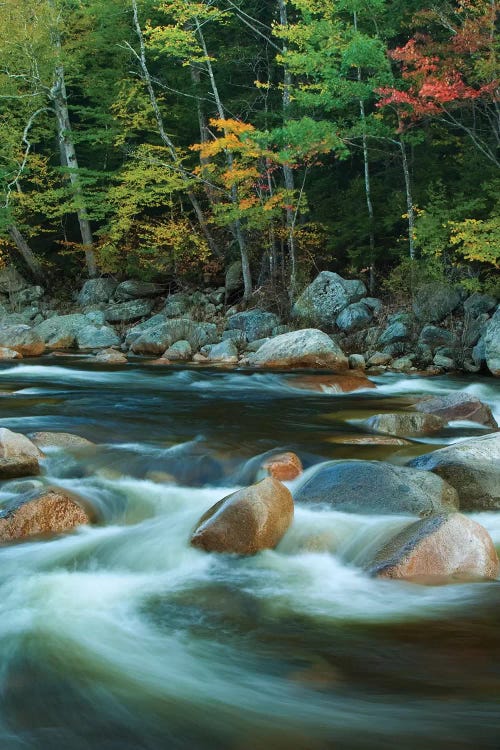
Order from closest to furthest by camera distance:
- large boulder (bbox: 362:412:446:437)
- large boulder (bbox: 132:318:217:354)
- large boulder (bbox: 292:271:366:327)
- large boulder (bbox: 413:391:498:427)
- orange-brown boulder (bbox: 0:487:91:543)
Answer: orange-brown boulder (bbox: 0:487:91:543)
large boulder (bbox: 362:412:446:437)
large boulder (bbox: 413:391:498:427)
large boulder (bbox: 292:271:366:327)
large boulder (bbox: 132:318:217:354)

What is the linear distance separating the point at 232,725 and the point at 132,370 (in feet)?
36.0

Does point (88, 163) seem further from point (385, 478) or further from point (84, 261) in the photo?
point (385, 478)

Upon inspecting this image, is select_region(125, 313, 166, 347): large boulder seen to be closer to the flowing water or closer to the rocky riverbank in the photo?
the rocky riverbank

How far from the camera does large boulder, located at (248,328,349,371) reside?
12.9m

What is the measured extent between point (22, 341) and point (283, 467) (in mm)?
11651

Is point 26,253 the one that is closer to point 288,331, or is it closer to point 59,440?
point 288,331

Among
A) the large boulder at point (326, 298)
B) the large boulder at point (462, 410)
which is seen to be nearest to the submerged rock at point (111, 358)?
the large boulder at point (326, 298)

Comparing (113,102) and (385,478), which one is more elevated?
(113,102)

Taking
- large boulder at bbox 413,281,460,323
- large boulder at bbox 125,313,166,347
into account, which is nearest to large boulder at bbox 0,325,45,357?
large boulder at bbox 125,313,166,347

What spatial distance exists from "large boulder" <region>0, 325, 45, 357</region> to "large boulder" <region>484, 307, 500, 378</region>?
10.2m

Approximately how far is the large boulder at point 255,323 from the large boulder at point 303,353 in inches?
104

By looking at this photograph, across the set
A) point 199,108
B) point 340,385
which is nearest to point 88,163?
point 199,108

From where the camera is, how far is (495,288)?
1286 centimetres

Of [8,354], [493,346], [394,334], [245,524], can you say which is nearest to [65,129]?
[8,354]
